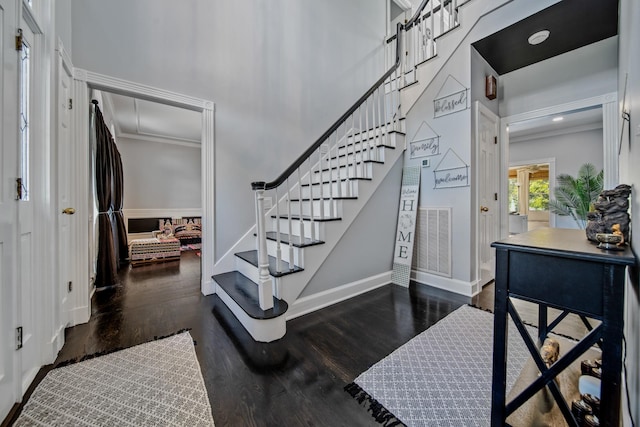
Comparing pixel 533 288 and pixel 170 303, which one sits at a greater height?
pixel 533 288

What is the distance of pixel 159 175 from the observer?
21.9ft

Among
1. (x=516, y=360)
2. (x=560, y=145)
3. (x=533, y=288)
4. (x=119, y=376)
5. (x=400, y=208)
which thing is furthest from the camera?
(x=560, y=145)

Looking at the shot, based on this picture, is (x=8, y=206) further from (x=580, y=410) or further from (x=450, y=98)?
(x=450, y=98)

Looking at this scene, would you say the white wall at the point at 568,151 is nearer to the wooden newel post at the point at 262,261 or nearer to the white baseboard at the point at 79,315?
the wooden newel post at the point at 262,261

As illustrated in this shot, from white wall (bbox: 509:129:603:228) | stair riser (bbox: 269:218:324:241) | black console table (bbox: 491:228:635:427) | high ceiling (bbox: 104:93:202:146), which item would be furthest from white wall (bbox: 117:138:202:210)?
white wall (bbox: 509:129:603:228)

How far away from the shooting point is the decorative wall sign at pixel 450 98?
2.78 metres

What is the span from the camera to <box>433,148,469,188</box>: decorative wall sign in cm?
277

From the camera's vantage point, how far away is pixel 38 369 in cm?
151

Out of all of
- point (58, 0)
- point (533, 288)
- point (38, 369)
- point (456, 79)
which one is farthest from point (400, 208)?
point (58, 0)

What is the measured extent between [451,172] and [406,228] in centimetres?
86

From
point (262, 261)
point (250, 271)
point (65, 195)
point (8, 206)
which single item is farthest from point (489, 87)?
point (65, 195)

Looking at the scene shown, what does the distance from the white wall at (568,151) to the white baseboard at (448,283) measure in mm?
4564

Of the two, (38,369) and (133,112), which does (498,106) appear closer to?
(38,369)

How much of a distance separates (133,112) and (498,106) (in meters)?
6.35
